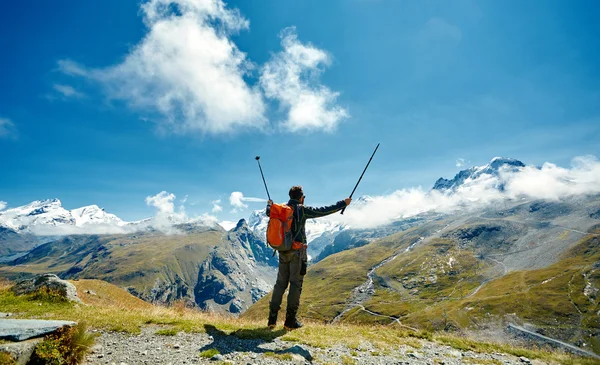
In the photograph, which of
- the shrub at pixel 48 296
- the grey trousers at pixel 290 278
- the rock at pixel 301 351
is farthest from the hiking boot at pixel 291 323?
the shrub at pixel 48 296

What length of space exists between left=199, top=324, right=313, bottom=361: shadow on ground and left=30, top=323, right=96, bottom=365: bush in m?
3.25

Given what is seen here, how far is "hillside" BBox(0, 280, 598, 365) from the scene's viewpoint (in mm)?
9566

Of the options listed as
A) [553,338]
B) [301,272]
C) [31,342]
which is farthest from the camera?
[553,338]

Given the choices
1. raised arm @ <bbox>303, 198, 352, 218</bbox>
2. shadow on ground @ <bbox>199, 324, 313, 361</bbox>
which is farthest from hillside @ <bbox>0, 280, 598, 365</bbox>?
raised arm @ <bbox>303, 198, 352, 218</bbox>

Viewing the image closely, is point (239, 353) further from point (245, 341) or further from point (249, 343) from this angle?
point (245, 341)

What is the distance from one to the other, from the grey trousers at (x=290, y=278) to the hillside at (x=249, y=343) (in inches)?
42.7

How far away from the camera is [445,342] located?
48.9 ft

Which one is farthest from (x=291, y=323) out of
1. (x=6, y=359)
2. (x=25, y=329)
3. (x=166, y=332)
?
(x=6, y=359)

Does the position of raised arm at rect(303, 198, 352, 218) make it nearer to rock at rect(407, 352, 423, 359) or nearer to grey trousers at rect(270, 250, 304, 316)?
grey trousers at rect(270, 250, 304, 316)

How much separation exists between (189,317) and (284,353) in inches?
287

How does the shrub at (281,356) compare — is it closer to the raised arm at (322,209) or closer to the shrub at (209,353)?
the shrub at (209,353)

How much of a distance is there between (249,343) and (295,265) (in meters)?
3.64

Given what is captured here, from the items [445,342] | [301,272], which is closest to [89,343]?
[301,272]

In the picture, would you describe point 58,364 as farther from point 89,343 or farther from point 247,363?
point 247,363
